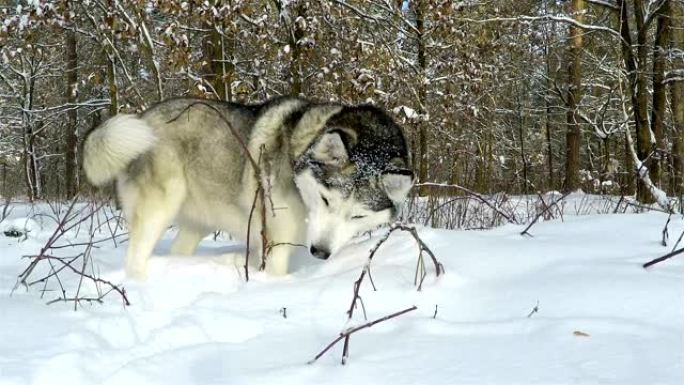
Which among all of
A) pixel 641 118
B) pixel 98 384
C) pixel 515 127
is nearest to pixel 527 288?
pixel 98 384

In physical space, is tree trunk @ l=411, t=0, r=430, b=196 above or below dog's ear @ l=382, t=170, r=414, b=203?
above

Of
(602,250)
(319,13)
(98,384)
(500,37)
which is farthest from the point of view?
(500,37)

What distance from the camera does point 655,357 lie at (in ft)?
5.49

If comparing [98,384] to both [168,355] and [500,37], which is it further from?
[500,37]

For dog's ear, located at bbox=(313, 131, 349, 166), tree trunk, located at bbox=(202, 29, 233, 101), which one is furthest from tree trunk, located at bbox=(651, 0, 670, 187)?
dog's ear, located at bbox=(313, 131, 349, 166)

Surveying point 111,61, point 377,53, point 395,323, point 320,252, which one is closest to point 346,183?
point 320,252

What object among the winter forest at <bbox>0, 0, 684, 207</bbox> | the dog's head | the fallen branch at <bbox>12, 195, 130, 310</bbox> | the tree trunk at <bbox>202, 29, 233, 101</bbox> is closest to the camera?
the fallen branch at <bbox>12, 195, 130, 310</bbox>

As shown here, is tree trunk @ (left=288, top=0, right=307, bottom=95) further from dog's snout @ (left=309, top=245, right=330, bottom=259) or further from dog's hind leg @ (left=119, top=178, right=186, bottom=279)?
dog's snout @ (left=309, top=245, right=330, bottom=259)

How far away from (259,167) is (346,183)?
0.63 m

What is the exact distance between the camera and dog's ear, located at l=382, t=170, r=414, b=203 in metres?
3.33

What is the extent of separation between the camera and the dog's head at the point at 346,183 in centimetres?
329

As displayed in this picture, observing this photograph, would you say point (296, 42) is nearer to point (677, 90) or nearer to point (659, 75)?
point (659, 75)

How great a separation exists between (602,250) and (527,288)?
0.85 meters

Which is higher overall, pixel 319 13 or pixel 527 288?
pixel 319 13
